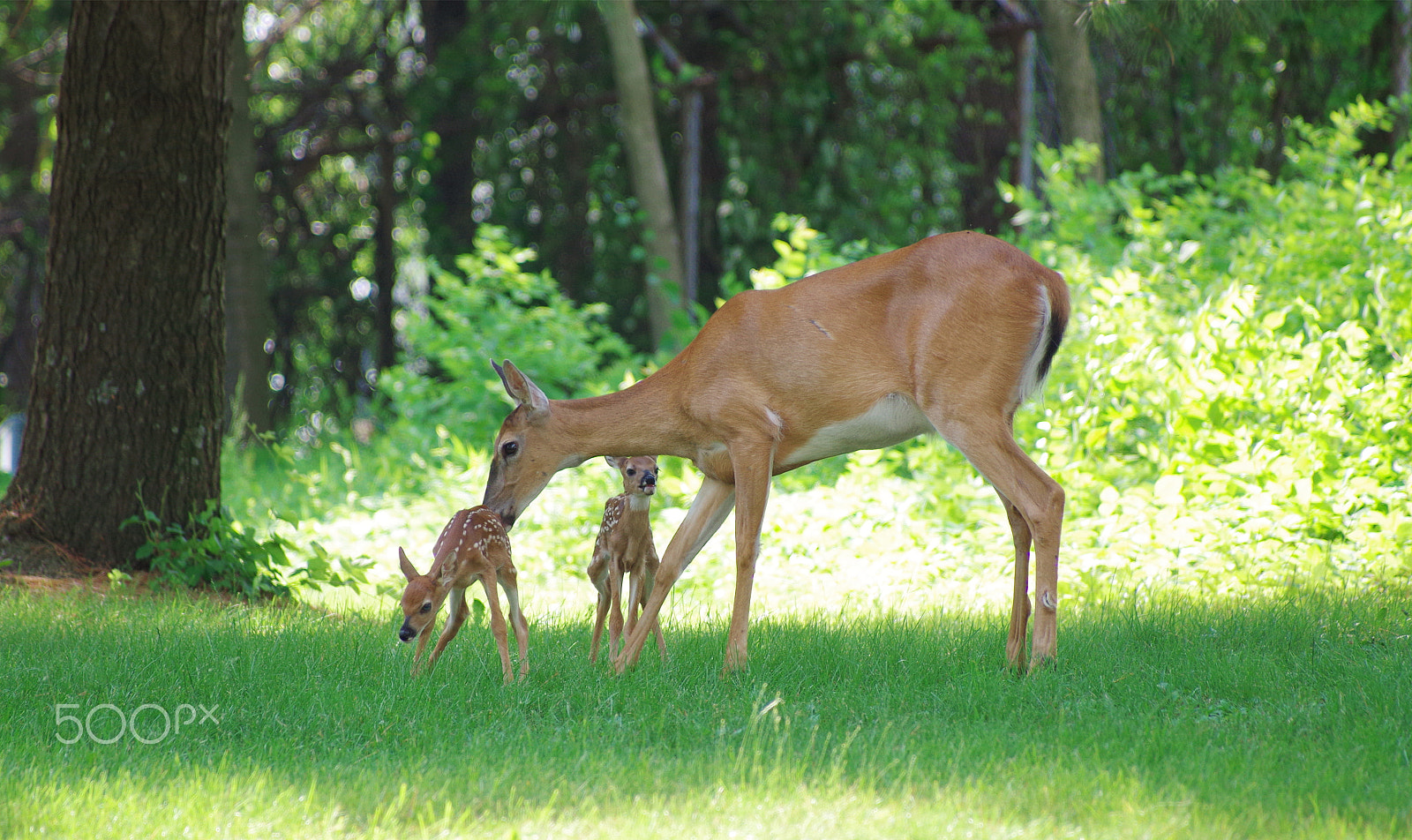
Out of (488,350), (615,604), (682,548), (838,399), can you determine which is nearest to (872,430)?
(838,399)

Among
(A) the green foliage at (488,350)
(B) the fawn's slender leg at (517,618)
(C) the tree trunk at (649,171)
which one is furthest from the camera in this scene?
(C) the tree trunk at (649,171)

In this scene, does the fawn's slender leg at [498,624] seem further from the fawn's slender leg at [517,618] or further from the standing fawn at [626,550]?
the standing fawn at [626,550]

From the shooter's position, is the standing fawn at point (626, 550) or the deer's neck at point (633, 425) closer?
the standing fawn at point (626, 550)

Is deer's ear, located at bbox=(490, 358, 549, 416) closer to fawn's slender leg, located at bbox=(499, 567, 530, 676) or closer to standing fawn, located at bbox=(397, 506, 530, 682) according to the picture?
standing fawn, located at bbox=(397, 506, 530, 682)

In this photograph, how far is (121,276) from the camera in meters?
6.27

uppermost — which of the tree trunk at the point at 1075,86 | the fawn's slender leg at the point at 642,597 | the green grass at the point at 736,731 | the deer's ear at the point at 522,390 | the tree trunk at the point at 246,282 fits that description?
the tree trunk at the point at 1075,86

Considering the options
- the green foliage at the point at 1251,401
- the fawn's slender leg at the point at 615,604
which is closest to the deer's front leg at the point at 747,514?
the fawn's slender leg at the point at 615,604

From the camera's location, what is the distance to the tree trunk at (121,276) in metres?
6.27

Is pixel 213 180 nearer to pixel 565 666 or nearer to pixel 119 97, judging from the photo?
pixel 119 97

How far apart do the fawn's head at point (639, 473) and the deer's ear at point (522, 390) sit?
34cm

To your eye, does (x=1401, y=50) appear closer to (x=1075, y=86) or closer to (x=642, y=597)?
(x=1075, y=86)

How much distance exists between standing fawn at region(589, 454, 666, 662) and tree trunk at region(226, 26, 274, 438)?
26.9ft

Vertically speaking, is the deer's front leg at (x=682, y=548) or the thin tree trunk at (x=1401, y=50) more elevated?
the thin tree trunk at (x=1401, y=50)

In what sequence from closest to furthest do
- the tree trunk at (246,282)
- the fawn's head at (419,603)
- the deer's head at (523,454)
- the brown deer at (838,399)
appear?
the fawn's head at (419,603), the brown deer at (838,399), the deer's head at (523,454), the tree trunk at (246,282)
